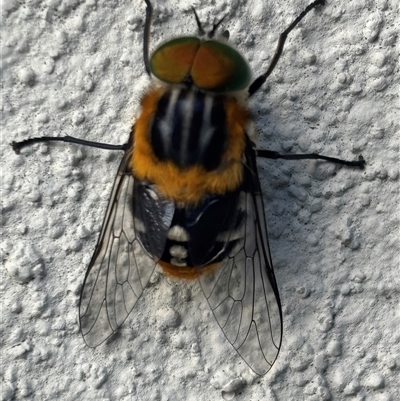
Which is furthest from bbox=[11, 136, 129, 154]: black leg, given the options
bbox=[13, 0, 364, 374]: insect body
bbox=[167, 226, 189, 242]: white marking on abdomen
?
bbox=[167, 226, 189, 242]: white marking on abdomen

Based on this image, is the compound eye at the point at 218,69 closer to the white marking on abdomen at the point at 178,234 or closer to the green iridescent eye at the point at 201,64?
the green iridescent eye at the point at 201,64

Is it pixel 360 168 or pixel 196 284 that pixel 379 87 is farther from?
pixel 196 284

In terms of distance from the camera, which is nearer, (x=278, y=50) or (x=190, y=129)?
(x=190, y=129)

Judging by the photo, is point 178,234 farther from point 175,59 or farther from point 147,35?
point 147,35

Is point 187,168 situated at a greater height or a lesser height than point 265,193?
greater

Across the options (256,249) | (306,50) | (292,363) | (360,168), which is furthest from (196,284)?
(306,50)

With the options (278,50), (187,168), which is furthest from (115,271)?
(278,50)
